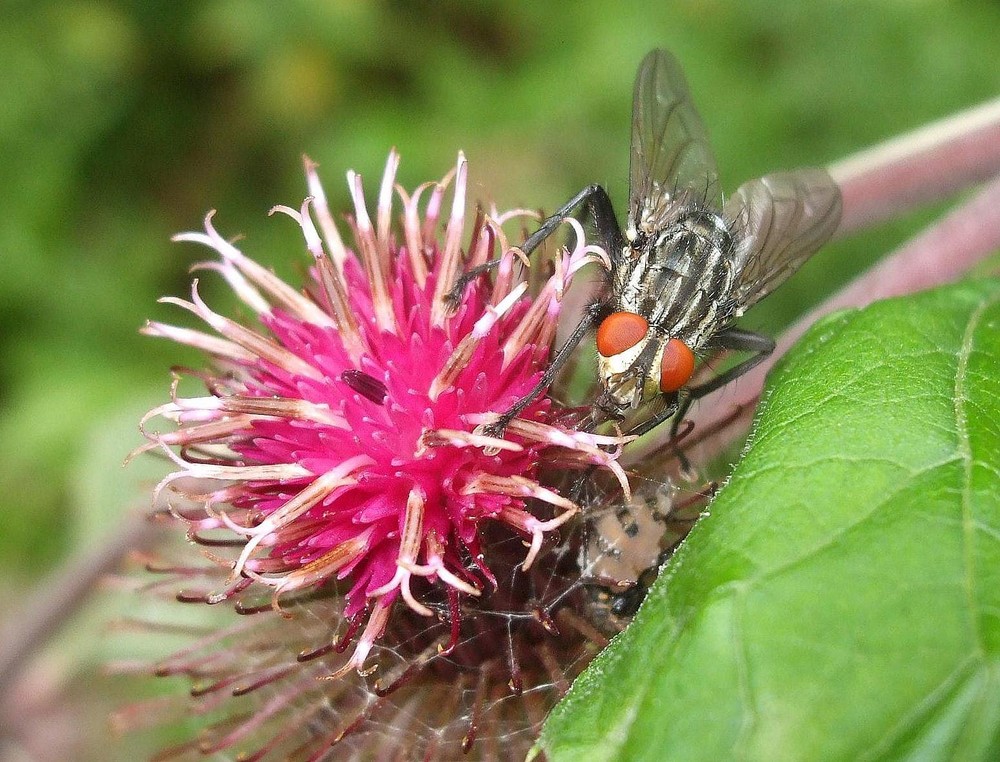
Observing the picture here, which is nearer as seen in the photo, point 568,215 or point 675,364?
point 675,364

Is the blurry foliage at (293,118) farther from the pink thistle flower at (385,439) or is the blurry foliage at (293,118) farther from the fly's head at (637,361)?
the fly's head at (637,361)

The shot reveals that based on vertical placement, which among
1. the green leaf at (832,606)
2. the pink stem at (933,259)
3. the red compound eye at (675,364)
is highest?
the red compound eye at (675,364)

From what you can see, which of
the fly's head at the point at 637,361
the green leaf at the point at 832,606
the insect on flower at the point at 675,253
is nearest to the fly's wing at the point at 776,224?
the insect on flower at the point at 675,253

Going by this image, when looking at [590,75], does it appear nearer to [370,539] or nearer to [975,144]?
[975,144]

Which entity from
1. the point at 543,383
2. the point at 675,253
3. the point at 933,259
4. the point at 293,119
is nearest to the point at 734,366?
the point at 675,253

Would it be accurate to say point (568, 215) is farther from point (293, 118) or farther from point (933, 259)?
point (293, 118)

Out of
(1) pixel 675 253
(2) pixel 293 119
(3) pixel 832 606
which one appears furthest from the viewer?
(2) pixel 293 119

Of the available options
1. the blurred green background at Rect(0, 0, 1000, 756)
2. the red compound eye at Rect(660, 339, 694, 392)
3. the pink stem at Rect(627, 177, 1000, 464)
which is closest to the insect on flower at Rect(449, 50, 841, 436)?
the red compound eye at Rect(660, 339, 694, 392)
